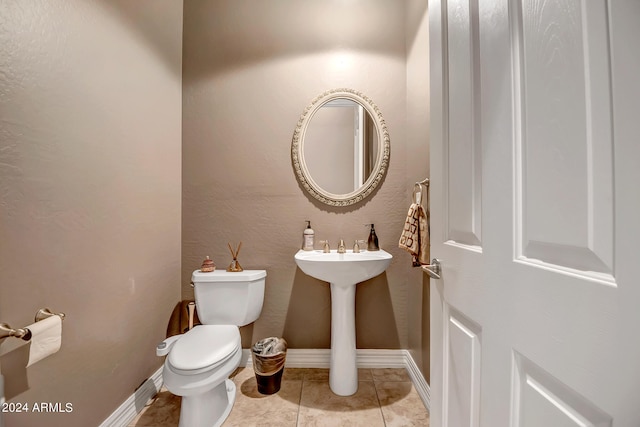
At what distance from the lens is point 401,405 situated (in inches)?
60.6

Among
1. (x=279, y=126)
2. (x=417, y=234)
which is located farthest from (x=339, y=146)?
(x=417, y=234)

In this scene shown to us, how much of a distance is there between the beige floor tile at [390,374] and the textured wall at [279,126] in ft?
0.68

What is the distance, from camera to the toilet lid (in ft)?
4.04

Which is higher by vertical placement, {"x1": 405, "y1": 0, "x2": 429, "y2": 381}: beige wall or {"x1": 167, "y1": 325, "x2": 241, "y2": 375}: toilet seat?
{"x1": 405, "y1": 0, "x2": 429, "y2": 381}: beige wall

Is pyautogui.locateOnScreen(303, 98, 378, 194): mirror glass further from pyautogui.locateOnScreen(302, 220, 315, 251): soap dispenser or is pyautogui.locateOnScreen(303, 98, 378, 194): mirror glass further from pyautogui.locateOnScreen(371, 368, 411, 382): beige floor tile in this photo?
pyautogui.locateOnScreen(371, 368, 411, 382): beige floor tile

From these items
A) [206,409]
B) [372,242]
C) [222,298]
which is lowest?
[206,409]

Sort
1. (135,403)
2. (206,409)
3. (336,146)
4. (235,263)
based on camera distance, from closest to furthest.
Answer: (206,409) → (135,403) → (235,263) → (336,146)

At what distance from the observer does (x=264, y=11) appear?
1974 millimetres

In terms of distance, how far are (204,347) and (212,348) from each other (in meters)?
0.05

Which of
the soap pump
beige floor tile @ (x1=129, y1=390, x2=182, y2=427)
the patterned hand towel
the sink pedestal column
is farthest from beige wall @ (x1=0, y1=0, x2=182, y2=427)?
the patterned hand towel

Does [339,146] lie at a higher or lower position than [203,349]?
higher

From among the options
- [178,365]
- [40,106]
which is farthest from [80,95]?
[178,365]

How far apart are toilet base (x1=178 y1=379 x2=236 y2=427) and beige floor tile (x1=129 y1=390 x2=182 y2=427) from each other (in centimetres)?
13

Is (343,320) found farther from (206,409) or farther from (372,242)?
(206,409)
